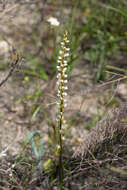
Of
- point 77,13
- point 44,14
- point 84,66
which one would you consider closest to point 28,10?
point 44,14

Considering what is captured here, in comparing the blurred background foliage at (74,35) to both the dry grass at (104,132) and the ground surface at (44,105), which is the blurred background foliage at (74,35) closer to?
the ground surface at (44,105)

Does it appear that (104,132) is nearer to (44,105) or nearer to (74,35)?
(44,105)

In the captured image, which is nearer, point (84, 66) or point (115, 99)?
point (115, 99)

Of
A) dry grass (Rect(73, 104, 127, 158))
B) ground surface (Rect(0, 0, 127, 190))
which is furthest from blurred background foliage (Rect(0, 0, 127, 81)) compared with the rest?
dry grass (Rect(73, 104, 127, 158))

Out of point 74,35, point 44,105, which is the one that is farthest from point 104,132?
point 74,35

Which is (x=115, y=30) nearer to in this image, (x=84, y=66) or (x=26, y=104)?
(x=84, y=66)

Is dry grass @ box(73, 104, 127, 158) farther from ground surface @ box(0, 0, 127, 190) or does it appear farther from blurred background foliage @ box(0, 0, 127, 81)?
blurred background foliage @ box(0, 0, 127, 81)

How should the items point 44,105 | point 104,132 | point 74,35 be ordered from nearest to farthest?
point 104,132, point 44,105, point 74,35

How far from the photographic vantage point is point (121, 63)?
2.99 m

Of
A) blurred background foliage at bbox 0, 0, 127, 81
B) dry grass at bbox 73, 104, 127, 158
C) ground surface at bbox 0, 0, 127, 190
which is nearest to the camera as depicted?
dry grass at bbox 73, 104, 127, 158

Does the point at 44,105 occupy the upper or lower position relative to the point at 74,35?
lower

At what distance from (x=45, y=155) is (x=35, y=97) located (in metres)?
0.66

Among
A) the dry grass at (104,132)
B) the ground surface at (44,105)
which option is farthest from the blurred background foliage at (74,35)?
the dry grass at (104,132)

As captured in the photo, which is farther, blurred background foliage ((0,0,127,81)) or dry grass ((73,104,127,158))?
blurred background foliage ((0,0,127,81))
